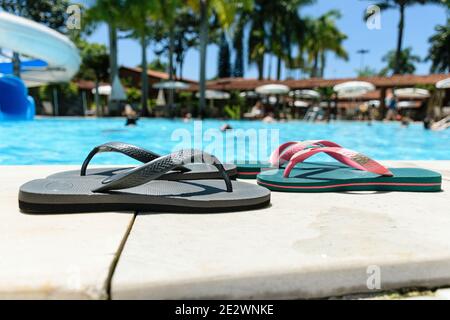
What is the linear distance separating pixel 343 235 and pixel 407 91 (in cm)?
2341

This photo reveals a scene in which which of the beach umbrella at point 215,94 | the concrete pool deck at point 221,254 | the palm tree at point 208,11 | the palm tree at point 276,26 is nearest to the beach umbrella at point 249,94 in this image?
the beach umbrella at point 215,94

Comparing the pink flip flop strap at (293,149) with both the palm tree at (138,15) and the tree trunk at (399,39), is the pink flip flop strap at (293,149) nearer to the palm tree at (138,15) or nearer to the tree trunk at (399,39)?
the palm tree at (138,15)

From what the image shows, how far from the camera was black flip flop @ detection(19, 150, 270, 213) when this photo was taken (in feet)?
5.54

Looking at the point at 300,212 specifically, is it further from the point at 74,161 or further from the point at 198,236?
the point at 74,161

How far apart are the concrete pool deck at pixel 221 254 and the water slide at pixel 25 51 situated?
10480mm

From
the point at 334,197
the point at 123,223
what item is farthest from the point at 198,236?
the point at 334,197

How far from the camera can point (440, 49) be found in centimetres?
3831

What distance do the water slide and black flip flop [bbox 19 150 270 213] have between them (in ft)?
34.3

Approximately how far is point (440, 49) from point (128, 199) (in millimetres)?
43750

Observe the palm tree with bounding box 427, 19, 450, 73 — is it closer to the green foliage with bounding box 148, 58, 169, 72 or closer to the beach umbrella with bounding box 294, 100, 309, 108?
the beach umbrella with bounding box 294, 100, 309, 108

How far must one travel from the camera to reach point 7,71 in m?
17.7

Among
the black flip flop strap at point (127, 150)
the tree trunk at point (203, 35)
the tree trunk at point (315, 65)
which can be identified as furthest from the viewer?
the tree trunk at point (315, 65)

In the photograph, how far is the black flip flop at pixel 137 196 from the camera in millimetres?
1688

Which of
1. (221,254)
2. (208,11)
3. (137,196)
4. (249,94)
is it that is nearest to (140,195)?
(137,196)
